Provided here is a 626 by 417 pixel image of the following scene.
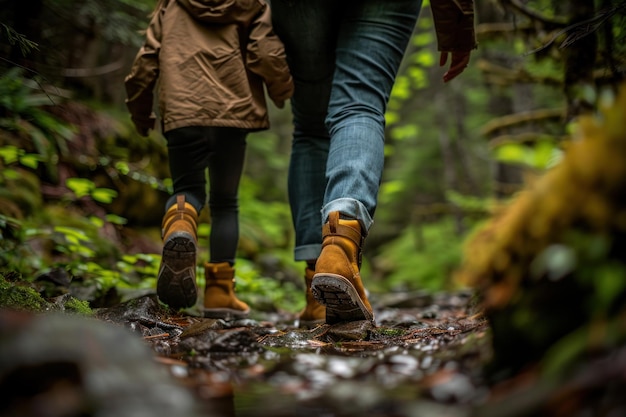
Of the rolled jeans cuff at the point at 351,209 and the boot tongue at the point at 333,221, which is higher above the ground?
the rolled jeans cuff at the point at 351,209

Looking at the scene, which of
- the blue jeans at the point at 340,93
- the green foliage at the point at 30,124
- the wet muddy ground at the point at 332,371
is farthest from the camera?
the green foliage at the point at 30,124

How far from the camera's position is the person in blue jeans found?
1986mm

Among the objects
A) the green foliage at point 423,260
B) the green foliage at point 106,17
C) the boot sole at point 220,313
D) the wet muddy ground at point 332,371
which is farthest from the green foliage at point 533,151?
the green foliage at point 106,17

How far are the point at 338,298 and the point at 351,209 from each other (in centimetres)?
34

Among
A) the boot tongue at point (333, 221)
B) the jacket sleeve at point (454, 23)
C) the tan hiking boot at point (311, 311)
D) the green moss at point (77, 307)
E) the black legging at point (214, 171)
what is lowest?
the green moss at point (77, 307)

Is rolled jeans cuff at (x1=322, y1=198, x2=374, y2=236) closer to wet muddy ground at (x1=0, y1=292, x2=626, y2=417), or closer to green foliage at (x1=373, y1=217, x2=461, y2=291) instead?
wet muddy ground at (x1=0, y1=292, x2=626, y2=417)

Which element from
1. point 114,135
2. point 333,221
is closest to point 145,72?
point 333,221

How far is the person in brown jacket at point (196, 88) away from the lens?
8.38ft

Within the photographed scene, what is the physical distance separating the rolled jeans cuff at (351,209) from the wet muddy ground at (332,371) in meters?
0.41

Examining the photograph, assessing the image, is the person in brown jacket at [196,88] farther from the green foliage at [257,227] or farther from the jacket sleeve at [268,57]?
the green foliage at [257,227]

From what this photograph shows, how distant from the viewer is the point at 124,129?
588 cm

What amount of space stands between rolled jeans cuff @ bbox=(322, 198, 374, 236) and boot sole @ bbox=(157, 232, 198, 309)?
33.7 inches

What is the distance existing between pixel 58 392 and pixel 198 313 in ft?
7.34

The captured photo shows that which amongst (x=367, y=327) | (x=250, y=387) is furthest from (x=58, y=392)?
(x=367, y=327)
